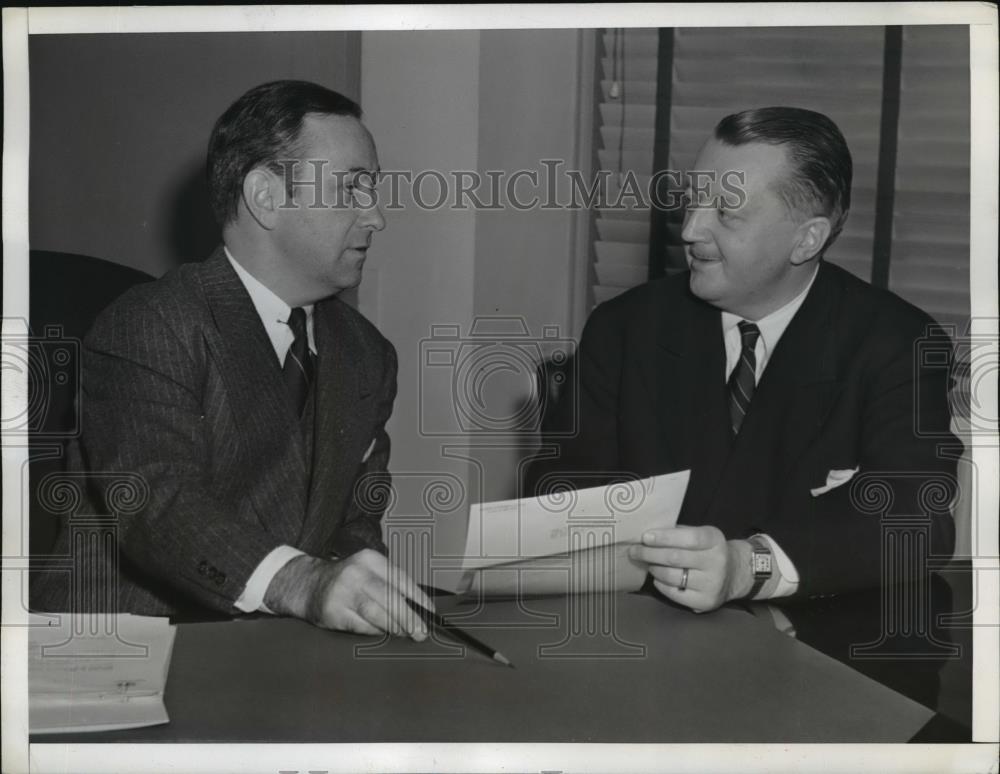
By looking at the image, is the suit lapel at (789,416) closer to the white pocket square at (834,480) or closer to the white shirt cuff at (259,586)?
the white pocket square at (834,480)

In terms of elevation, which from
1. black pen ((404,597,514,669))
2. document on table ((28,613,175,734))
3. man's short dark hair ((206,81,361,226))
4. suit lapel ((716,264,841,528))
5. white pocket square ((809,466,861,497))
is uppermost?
man's short dark hair ((206,81,361,226))

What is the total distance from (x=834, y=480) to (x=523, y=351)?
0.53 meters

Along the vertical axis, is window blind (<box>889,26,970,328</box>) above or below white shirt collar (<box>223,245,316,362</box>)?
above

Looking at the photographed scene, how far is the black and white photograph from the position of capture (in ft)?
5.86

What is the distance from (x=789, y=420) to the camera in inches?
71.6

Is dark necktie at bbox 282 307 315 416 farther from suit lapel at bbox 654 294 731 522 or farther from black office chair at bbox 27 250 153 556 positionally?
suit lapel at bbox 654 294 731 522

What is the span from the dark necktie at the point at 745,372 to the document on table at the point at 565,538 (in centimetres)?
14

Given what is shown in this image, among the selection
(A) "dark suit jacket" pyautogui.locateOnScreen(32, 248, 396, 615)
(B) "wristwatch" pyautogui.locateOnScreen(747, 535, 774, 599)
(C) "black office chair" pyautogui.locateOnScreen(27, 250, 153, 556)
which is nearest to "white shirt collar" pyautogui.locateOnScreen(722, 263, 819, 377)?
(B) "wristwatch" pyautogui.locateOnScreen(747, 535, 774, 599)

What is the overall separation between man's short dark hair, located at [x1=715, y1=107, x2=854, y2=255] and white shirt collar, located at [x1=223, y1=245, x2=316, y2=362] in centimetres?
74

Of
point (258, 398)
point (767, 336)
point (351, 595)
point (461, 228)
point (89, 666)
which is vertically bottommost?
point (89, 666)

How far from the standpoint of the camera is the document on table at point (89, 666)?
1776mm

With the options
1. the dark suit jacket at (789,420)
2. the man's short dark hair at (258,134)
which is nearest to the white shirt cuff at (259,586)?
the dark suit jacket at (789,420)

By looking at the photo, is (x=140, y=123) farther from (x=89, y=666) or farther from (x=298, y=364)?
(x=89, y=666)

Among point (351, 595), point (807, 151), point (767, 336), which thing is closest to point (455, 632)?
point (351, 595)
